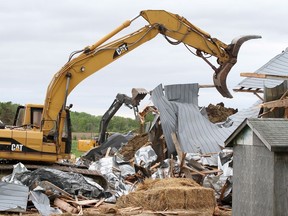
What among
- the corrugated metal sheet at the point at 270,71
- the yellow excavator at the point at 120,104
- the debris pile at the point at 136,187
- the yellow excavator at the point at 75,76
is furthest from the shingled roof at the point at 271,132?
the yellow excavator at the point at 120,104

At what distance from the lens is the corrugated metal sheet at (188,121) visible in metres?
27.3

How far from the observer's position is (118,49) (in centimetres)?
2311

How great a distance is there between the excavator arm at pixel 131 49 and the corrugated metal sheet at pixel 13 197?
2.83 meters

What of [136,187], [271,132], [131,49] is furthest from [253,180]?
[131,49]

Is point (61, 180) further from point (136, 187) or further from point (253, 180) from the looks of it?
point (253, 180)

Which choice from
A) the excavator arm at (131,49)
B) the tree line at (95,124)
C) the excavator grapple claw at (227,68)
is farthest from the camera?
the tree line at (95,124)

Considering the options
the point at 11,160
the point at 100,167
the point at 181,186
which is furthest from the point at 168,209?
the point at 100,167

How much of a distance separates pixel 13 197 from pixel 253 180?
6235mm

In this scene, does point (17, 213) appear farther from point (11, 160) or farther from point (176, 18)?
point (176, 18)

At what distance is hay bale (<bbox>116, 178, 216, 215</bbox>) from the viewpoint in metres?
18.4

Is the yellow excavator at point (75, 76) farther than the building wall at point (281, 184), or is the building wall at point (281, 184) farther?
the yellow excavator at point (75, 76)

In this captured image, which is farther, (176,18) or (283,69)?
(283,69)

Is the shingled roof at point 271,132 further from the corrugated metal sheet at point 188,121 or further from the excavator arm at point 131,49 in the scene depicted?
the corrugated metal sheet at point 188,121

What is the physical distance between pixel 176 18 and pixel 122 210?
316 inches
